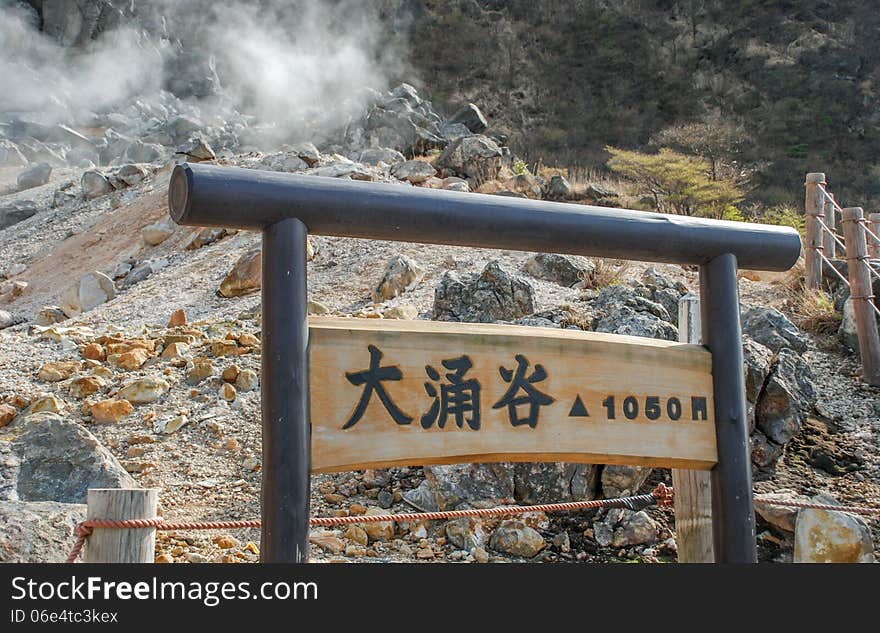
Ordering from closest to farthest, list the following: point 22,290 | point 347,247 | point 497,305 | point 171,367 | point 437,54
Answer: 1. point 171,367
2. point 497,305
3. point 347,247
4. point 22,290
5. point 437,54

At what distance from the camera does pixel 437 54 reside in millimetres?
24250

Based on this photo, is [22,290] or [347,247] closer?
[347,247]

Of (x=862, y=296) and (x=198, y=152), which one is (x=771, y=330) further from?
(x=198, y=152)

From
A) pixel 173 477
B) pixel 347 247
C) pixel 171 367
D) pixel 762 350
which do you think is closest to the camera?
pixel 173 477

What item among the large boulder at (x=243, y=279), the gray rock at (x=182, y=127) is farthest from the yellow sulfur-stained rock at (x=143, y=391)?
the gray rock at (x=182, y=127)

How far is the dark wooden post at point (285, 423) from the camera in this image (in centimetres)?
139

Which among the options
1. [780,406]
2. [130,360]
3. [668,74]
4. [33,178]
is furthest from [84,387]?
[668,74]

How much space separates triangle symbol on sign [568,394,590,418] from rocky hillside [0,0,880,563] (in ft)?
4.54

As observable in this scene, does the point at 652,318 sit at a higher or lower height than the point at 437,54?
lower

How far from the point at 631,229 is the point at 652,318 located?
2636 millimetres

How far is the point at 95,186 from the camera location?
37.8 ft

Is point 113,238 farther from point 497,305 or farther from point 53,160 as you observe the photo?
point 53,160

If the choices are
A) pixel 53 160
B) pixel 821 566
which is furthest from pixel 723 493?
pixel 53 160

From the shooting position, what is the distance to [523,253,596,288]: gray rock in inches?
242
